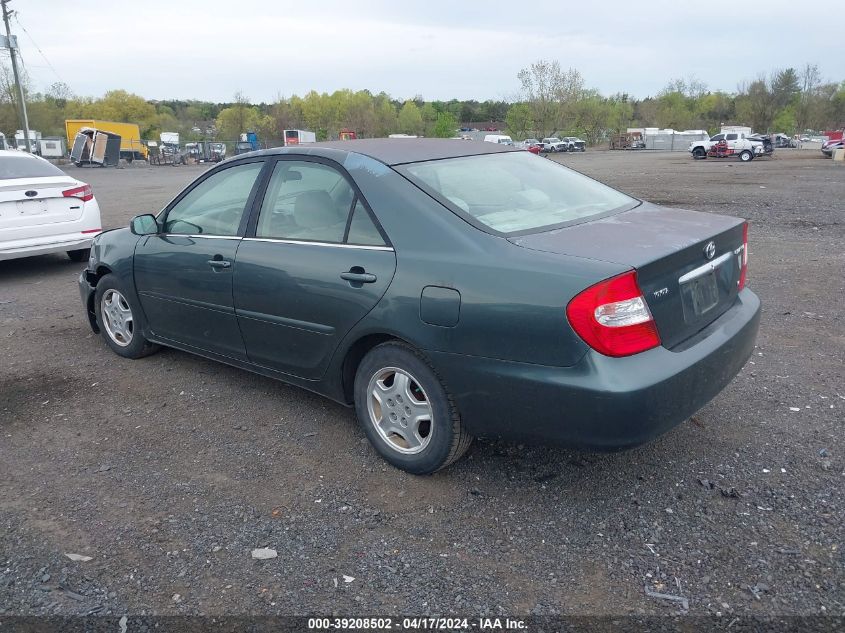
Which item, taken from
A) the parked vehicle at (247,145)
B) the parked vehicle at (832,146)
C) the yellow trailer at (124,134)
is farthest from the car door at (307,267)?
the yellow trailer at (124,134)

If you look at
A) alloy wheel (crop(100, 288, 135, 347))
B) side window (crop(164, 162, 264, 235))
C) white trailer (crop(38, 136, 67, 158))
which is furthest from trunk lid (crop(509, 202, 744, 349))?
white trailer (crop(38, 136, 67, 158))

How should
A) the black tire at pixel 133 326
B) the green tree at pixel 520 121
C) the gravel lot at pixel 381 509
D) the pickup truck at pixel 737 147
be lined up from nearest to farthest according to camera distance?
the gravel lot at pixel 381 509 → the black tire at pixel 133 326 → the pickup truck at pixel 737 147 → the green tree at pixel 520 121

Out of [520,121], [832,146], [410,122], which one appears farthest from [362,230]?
[410,122]

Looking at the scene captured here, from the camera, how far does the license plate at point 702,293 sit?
3.13 meters

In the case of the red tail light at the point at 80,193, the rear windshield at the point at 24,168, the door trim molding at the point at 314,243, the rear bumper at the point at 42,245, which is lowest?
the rear bumper at the point at 42,245

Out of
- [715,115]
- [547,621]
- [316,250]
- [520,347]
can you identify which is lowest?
[547,621]

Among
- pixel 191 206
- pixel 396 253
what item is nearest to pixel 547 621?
pixel 396 253

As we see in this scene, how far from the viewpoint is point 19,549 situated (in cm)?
296

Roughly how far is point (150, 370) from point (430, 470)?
2.71m

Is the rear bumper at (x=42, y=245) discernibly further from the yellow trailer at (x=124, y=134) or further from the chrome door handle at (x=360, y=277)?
the yellow trailer at (x=124, y=134)

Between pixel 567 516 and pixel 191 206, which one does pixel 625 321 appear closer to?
pixel 567 516

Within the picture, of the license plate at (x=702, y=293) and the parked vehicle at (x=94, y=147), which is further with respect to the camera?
the parked vehicle at (x=94, y=147)

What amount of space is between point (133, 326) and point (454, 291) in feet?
10.3

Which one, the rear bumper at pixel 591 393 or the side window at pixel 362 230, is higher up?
the side window at pixel 362 230
